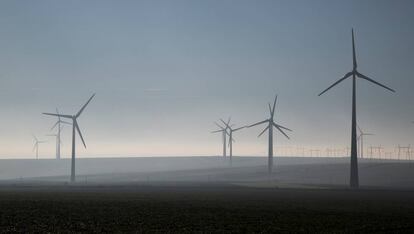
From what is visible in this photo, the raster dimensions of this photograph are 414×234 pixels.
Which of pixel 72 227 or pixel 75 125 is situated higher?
pixel 75 125

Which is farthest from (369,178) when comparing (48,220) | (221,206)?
(48,220)

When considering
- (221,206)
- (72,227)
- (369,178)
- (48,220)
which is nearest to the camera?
(72,227)

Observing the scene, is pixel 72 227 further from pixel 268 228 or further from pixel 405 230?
pixel 405 230

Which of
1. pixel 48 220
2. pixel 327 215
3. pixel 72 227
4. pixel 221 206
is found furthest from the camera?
pixel 221 206

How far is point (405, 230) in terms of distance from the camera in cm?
3675

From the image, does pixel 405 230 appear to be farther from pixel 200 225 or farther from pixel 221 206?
pixel 221 206

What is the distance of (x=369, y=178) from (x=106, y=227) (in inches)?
4139

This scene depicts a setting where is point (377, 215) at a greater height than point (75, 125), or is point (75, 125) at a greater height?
point (75, 125)

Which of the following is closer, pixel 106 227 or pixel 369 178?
pixel 106 227

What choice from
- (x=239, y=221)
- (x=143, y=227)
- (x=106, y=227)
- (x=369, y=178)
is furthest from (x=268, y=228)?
(x=369, y=178)

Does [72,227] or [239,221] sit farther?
[239,221]

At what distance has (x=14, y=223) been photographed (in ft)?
120

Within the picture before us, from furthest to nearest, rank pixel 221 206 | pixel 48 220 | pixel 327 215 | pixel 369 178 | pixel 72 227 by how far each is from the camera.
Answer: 1. pixel 369 178
2. pixel 221 206
3. pixel 327 215
4. pixel 48 220
5. pixel 72 227

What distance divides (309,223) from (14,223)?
19691 millimetres
